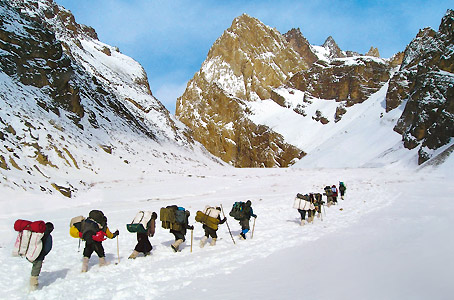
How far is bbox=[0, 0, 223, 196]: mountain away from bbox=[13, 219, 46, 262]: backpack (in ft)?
45.4

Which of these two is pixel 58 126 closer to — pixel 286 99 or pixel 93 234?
pixel 93 234

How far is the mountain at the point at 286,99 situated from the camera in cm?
8456

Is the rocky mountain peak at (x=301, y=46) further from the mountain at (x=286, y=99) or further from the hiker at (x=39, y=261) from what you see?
the hiker at (x=39, y=261)

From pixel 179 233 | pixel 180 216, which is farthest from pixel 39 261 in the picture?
pixel 179 233

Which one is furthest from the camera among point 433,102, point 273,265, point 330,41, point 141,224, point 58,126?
point 330,41

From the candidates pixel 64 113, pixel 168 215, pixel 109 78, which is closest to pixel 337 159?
pixel 64 113

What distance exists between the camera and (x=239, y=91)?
137 m

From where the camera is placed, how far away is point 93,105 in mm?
53188

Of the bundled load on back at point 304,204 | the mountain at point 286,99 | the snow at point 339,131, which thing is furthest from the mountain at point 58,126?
the mountain at point 286,99

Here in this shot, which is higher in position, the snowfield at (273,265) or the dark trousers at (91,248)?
the dark trousers at (91,248)

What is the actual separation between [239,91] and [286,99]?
20.7 m

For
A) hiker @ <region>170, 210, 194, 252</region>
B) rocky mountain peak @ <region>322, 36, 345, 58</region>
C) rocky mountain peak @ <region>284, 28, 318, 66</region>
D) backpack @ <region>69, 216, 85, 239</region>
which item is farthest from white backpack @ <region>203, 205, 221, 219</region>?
rocky mountain peak @ <region>322, 36, 345, 58</region>

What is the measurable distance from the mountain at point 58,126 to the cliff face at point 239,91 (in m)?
43.8

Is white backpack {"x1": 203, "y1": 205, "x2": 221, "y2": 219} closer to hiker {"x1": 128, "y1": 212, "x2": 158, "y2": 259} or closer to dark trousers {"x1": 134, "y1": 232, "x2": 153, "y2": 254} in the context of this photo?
hiker {"x1": 128, "y1": 212, "x2": 158, "y2": 259}
